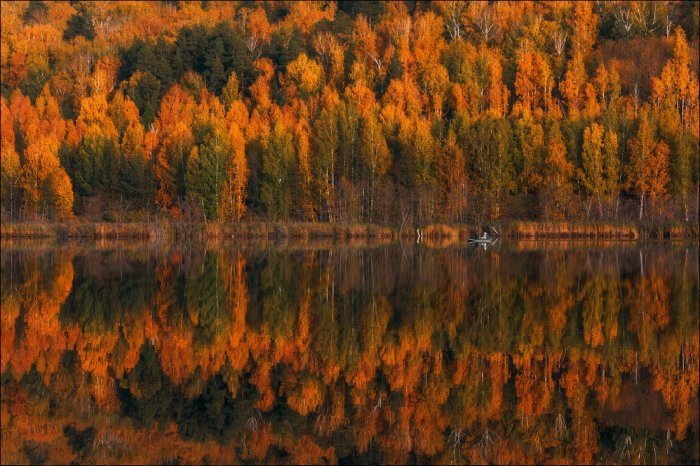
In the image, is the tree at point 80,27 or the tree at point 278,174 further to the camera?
the tree at point 80,27

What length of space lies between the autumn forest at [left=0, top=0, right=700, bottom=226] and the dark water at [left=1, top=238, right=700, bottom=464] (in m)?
33.6

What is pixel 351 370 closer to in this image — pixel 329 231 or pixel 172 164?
pixel 329 231

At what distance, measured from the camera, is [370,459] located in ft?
34.7

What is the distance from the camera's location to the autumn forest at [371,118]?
200 feet

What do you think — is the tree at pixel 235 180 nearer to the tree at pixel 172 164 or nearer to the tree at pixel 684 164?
the tree at pixel 172 164

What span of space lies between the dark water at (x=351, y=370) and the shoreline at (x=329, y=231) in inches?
1041

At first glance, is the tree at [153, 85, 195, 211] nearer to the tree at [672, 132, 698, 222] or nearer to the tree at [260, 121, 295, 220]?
the tree at [260, 121, 295, 220]

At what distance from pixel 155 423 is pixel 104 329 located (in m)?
6.49

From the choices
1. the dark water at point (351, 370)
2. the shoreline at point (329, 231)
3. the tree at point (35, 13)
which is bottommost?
the dark water at point (351, 370)

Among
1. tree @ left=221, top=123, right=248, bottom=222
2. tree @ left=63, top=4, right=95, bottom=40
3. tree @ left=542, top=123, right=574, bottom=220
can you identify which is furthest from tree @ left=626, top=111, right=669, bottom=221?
tree @ left=63, top=4, right=95, bottom=40

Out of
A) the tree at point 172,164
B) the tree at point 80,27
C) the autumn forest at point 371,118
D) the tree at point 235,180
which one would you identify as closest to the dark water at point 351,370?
the autumn forest at point 371,118

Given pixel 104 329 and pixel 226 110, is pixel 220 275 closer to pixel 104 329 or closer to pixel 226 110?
pixel 104 329

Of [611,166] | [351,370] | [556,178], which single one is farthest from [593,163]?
[351,370]

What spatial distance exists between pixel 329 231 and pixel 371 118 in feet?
44.1
